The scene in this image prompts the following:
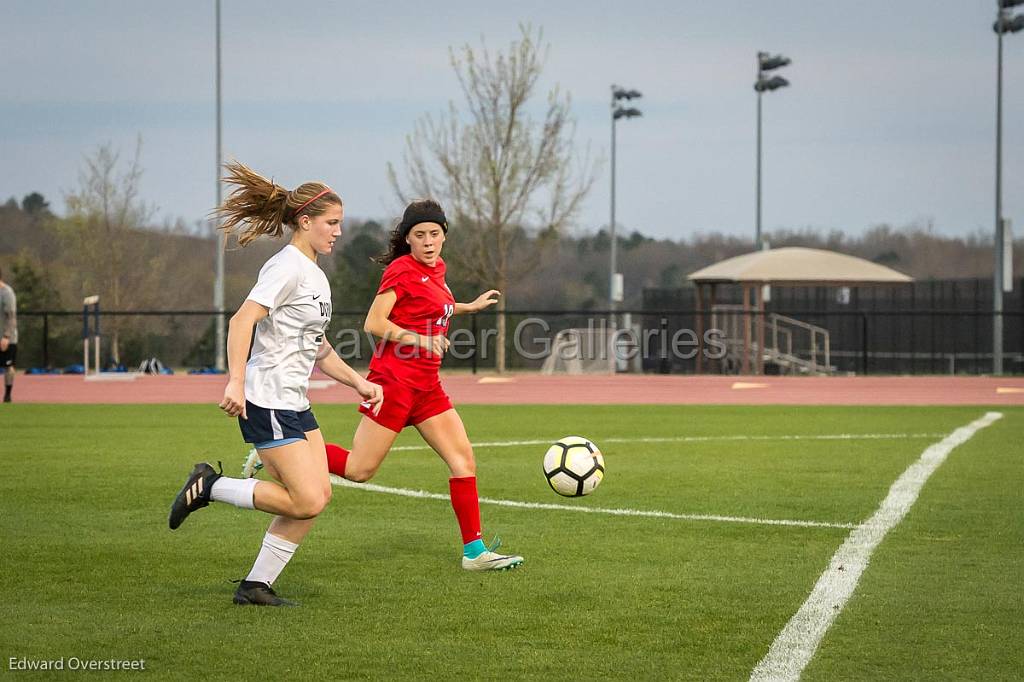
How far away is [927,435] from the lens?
50.4 ft

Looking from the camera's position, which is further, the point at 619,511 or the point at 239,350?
the point at 619,511

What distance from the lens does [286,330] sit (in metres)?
6.05

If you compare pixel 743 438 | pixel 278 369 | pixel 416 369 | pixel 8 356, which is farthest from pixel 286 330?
pixel 8 356

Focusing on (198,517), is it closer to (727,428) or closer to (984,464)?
(984,464)

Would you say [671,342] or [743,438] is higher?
[671,342]

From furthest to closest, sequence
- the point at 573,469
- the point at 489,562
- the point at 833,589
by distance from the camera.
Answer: the point at 573,469
the point at 489,562
the point at 833,589

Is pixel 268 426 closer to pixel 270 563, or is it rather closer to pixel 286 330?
pixel 286 330

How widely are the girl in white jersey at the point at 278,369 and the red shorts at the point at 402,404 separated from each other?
2.53ft

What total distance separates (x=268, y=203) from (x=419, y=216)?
3.47ft

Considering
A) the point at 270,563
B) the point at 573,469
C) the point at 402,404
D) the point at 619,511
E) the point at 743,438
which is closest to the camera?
the point at 270,563

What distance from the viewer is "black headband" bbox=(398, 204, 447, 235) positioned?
23.4 feet

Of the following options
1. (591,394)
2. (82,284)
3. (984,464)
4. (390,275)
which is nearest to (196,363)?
(82,284)

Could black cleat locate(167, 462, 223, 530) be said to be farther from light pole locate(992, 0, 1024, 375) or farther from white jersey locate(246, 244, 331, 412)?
light pole locate(992, 0, 1024, 375)

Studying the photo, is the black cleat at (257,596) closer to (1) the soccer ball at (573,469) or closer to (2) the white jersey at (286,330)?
(2) the white jersey at (286,330)
